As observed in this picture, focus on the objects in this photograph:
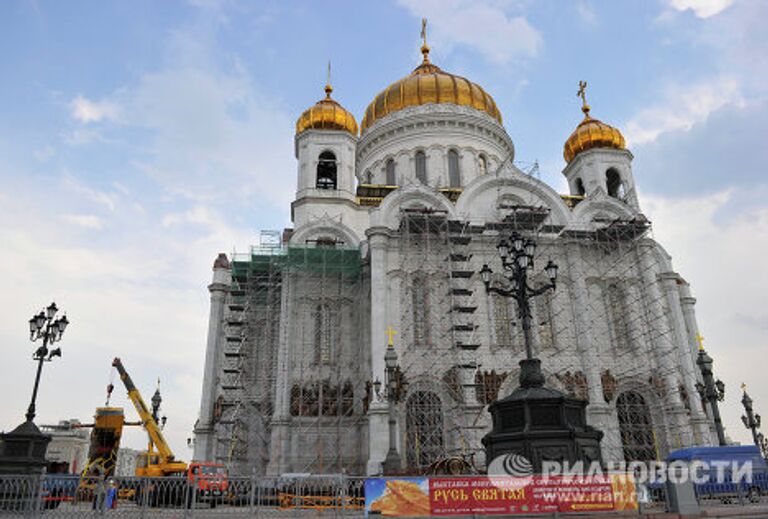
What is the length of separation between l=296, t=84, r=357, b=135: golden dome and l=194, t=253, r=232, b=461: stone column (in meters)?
8.19

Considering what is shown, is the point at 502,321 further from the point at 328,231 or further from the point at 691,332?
the point at 691,332

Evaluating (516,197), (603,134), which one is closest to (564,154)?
(603,134)

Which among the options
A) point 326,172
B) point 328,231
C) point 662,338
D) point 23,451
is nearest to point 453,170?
point 326,172

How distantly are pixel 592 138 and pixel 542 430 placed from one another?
27593 mm

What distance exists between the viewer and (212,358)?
88.4ft

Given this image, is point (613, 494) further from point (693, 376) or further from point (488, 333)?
point (693, 376)

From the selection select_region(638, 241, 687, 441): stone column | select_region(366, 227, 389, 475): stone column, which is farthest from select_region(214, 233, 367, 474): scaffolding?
select_region(638, 241, 687, 441): stone column

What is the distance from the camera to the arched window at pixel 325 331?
25531 millimetres

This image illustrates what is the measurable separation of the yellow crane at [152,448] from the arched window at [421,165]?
1844cm

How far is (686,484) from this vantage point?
9516mm

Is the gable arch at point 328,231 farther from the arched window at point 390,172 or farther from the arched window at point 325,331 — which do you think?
the arched window at point 390,172

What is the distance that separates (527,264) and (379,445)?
1190cm

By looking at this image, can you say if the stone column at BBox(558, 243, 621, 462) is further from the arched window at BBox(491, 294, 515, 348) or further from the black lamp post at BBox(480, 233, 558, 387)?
the black lamp post at BBox(480, 233, 558, 387)


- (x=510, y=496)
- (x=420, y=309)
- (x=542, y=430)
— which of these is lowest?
(x=510, y=496)
